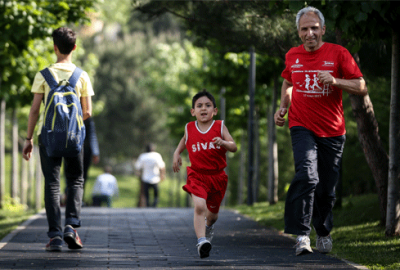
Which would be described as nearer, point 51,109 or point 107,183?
point 51,109

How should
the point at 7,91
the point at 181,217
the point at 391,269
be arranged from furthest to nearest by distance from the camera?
the point at 7,91, the point at 181,217, the point at 391,269

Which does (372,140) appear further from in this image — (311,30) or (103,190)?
(103,190)

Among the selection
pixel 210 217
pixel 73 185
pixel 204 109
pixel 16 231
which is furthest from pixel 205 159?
pixel 16 231

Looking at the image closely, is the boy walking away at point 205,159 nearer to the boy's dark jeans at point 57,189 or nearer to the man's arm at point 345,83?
the man's arm at point 345,83

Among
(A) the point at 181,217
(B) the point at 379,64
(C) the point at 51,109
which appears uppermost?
(B) the point at 379,64

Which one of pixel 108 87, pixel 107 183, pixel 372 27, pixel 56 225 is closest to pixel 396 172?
pixel 372 27

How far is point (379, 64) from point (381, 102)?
2.05 metres

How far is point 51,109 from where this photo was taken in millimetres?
6328

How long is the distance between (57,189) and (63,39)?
1506mm

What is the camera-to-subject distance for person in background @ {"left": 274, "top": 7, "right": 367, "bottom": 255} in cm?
543

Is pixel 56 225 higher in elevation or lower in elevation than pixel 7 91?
lower

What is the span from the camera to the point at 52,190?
21.5 feet

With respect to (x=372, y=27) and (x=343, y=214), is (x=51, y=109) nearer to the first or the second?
(x=372, y=27)

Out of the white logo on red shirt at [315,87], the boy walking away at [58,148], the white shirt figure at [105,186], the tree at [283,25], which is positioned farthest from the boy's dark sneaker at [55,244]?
the white shirt figure at [105,186]
